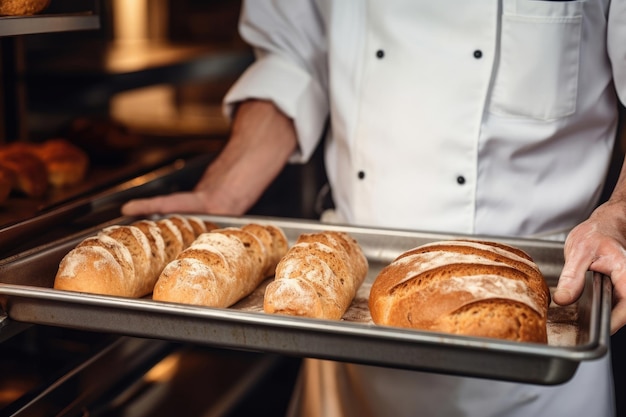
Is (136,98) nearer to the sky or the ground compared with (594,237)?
nearer to the ground

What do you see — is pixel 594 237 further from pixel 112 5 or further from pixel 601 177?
pixel 112 5

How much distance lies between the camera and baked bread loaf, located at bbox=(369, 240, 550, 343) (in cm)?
107

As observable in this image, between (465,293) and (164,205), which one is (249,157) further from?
(465,293)

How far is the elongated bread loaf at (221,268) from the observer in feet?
4.13

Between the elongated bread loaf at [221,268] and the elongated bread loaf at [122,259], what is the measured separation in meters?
0.08

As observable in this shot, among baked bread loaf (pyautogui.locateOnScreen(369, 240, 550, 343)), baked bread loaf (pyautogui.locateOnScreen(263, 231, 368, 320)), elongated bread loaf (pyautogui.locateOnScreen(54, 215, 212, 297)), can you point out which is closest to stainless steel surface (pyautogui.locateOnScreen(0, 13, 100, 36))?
elongated bread loaf (pyautogui.locateOnScreen(54, 215, 212, 297))

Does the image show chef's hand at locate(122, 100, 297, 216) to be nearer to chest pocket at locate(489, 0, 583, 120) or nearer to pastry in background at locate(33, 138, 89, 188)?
pastry in background at locate(33, 138, 89, 188)

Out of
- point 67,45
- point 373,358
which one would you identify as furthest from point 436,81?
point 67,45

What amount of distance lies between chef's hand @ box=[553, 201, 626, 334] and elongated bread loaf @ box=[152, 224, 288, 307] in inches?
22.2

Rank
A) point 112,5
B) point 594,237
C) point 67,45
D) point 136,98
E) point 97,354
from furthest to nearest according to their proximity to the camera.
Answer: point 136,98 < point 112,5 < point 67,45 < point 97,354 < point 594,237

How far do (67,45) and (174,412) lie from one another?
1.68m

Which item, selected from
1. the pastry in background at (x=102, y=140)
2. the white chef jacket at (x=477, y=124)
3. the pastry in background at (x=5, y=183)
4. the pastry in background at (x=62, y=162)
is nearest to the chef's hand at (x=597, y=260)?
the white chef jacket at (x=477, y=124)

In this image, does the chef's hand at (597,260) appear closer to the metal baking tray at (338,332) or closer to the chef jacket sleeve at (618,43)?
the metal baking tray at (338,332)

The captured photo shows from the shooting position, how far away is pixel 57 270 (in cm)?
142
